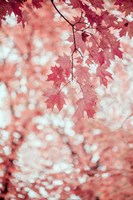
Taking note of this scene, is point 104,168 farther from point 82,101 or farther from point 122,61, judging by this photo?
point 122,61

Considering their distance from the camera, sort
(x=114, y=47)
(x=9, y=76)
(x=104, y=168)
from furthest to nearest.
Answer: (x=104, y=168) < (x=9, y=76) < (x=114, y=47)

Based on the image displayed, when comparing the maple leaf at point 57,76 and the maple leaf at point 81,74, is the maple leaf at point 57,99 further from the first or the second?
the maple leaf at point 81,74

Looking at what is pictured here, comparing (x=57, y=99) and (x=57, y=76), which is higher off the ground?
(x=57, y=76)

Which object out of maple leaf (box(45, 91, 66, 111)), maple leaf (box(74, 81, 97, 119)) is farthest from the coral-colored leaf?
maple leaf (box(74, 81, 97, 119))

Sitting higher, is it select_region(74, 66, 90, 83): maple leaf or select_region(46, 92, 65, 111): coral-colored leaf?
select_region(74, 66, 90, 83): maple leaf

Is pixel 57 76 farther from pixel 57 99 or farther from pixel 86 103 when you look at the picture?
pixel 86 103

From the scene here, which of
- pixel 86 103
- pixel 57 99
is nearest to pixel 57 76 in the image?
pixel 57 99

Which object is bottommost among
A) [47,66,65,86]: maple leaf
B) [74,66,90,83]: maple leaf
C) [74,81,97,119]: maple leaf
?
[74,81,97,119]: maple leaf

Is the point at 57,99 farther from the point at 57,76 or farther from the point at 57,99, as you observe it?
the point at 57,76

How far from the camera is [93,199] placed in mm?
2701

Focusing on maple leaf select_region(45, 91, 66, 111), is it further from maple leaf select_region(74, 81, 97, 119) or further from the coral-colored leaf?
maple leaf select_region(74, 81, 97, 119)

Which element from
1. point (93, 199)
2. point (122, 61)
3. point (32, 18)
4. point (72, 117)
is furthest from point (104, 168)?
point (32, 18)

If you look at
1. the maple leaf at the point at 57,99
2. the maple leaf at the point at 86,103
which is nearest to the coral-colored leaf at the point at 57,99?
the maple leaf at the point at 57,99

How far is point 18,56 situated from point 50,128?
2.12 feet
